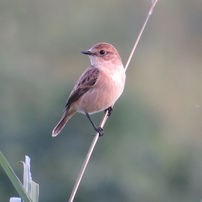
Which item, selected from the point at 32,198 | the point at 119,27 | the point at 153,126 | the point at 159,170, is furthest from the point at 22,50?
the point at 32,198

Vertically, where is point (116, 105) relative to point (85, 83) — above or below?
below

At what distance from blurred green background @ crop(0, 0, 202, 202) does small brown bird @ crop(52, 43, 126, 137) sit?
1.64 meters

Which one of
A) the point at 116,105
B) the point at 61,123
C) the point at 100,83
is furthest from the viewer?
the point at 116,105

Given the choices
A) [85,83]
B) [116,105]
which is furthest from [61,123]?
[116,105]

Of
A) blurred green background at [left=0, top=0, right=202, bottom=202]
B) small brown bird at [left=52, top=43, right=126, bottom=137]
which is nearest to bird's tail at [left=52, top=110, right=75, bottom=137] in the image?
small brown bird at [left=52, top=43, right=126, bottom=137]

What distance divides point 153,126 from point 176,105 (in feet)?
3.74

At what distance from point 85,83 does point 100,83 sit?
0.12 meters

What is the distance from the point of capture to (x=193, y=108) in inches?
362

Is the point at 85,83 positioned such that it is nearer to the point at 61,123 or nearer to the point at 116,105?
the point at 61,123

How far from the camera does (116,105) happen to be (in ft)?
25.6

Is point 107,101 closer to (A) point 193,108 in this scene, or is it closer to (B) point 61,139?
(B) point 61,139

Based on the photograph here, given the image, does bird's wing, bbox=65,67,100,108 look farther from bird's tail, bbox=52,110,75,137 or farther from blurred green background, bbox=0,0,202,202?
blurred green background, bbox=0,0,202,202

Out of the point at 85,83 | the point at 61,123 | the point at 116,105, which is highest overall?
the point at 85,83

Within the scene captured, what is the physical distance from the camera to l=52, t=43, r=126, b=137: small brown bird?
17.1ft
